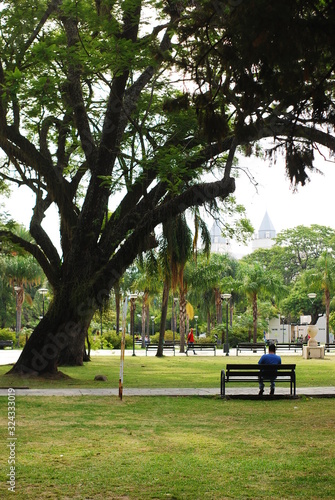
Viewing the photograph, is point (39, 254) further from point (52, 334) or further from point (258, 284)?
point (258, 284)

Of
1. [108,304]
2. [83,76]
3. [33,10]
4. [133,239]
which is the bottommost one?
[108,304]

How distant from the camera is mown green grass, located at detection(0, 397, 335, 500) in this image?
6.40 metres

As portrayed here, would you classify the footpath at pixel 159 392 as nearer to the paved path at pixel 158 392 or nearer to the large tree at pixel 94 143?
the paved path at pixel 158 392

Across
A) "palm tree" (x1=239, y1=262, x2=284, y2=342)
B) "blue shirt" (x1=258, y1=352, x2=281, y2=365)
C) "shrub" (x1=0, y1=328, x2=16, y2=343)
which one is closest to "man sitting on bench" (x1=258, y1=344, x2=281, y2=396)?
"blue shirt" (x1=258, y1=352, x2=281, y2=365)

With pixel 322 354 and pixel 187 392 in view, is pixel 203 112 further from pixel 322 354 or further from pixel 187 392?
pixel 322 354

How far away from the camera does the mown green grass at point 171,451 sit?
21.0ft

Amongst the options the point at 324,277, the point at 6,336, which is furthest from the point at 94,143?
the point at 324,277

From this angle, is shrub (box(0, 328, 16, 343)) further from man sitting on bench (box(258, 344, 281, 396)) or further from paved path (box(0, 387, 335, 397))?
man sitting on bench (box(258, 344, 281, 396))

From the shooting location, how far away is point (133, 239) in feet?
60.0

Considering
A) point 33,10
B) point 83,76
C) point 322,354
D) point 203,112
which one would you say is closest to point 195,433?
point 203,112

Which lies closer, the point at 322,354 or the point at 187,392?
the point at 187,392

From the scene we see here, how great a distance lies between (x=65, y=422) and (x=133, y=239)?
8.43 metres

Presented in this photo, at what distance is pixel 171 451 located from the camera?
27.0ft

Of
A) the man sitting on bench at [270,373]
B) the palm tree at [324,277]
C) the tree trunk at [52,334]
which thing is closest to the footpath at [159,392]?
the man sitting on bench at [270,373]
